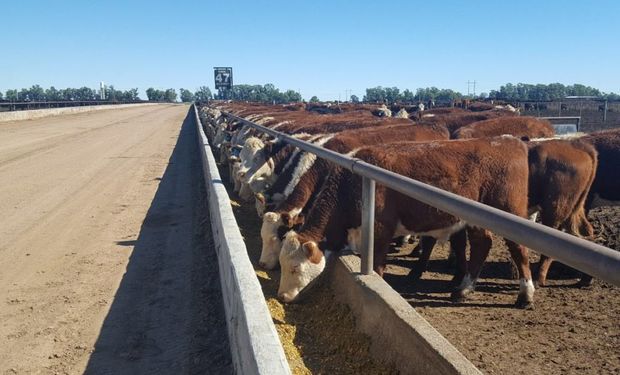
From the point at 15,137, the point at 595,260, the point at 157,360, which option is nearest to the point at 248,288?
the point at 157,360

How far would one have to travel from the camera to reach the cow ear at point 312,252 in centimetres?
485

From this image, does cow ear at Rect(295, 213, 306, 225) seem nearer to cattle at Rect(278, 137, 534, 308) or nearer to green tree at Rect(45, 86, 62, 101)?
cattle at Rect(278, 137, 534, 308)

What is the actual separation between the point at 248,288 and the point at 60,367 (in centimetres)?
166

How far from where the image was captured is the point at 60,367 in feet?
12.3

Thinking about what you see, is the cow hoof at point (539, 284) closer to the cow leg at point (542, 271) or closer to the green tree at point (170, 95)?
the cow leg at point (542, 271)

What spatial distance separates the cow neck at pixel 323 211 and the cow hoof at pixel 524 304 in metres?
2.24

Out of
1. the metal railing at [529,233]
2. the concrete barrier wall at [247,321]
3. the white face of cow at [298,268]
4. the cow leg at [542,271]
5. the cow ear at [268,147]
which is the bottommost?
the cow leg at [542,271]

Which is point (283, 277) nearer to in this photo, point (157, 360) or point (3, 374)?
point (157, 360)

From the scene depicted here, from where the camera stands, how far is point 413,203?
202 inches

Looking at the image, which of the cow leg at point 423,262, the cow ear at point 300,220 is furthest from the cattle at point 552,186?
the cow ear at point 300,220

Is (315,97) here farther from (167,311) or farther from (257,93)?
(167,311)

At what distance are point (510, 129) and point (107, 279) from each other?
25.6 feet

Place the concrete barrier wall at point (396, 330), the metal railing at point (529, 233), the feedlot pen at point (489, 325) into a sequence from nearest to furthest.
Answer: the metal railing at point (529, 233) → the concrete barrier wall at point (396, 330) → the feedlot pen at point (489, 325)

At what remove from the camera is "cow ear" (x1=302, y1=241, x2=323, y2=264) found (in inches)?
191
